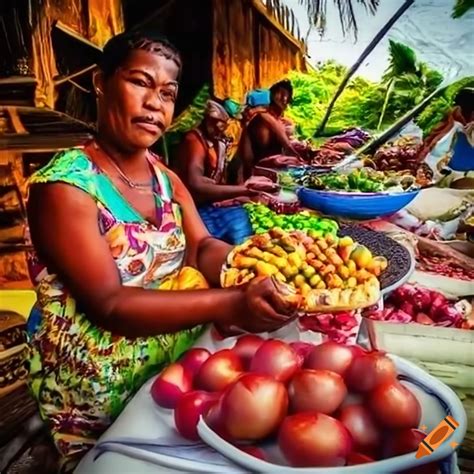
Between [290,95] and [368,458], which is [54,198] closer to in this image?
[290,95]

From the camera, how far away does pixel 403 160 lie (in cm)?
151

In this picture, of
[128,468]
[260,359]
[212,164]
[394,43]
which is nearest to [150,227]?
[212,164]

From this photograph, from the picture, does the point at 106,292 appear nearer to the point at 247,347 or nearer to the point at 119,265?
the point at 119,265

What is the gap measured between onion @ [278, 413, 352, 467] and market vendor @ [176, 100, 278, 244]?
0.39 metres

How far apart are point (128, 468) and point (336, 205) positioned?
2.23 feet

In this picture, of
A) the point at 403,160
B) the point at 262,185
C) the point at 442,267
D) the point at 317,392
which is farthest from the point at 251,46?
the point at 317,392

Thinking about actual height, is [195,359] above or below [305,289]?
below

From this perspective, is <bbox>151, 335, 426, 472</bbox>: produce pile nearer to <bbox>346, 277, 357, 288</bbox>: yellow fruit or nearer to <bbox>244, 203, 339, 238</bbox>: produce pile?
<bbox>346, 277, 357, 288</bbox>: yellow fruit

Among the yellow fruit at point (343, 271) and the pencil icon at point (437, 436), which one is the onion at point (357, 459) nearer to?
the pencil icon at point (437, 436)

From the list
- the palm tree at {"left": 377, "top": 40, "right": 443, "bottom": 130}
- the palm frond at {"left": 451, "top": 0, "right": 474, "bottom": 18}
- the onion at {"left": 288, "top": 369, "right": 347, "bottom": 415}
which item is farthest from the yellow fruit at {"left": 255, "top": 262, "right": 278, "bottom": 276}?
the palm frond at {"left": 451, "top": 0, "right": 474, "bottom": 18}

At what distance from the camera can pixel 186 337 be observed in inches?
59.4

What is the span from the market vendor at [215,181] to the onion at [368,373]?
349 millimetres

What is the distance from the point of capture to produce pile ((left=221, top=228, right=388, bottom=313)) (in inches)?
56.4

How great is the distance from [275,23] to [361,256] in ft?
1.67
